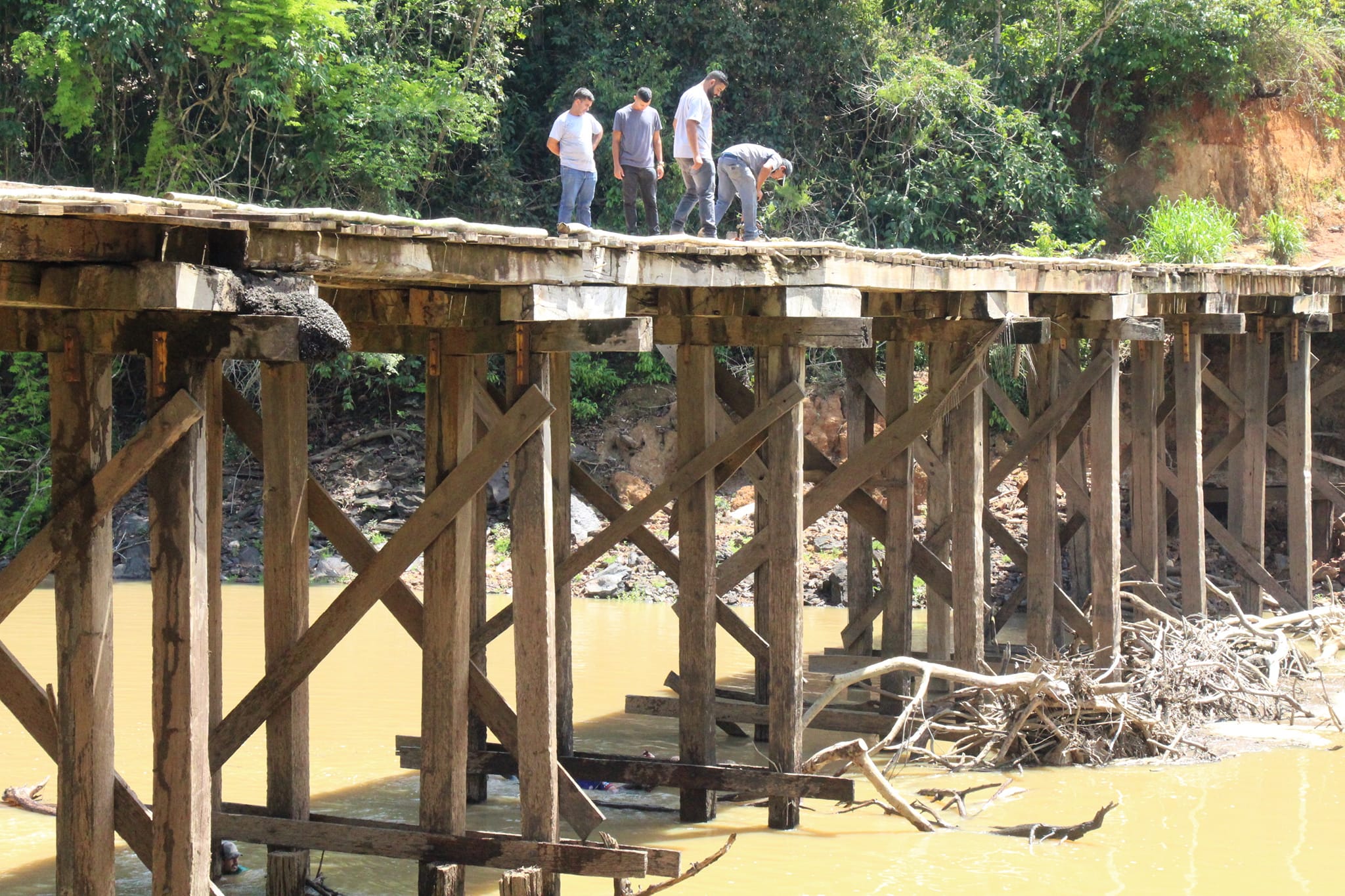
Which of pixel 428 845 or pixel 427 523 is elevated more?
pixel 427 523

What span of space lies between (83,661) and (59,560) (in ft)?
0.99

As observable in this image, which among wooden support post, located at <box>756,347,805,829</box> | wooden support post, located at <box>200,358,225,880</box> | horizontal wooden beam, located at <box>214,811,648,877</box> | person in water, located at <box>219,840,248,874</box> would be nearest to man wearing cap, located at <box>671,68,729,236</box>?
wooden support post, located at <box>756,347,805,829</box>

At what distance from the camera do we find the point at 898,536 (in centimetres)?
891

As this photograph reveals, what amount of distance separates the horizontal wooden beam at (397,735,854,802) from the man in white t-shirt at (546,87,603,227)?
399 cm

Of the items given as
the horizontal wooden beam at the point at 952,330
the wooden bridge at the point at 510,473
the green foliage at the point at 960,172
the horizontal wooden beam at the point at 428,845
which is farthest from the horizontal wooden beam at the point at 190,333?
the green foliage at the point at 960,172

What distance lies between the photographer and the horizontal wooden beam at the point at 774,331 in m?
7.29

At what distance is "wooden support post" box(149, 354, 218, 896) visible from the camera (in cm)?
462

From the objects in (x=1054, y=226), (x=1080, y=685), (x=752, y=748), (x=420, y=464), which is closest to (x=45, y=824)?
(x=752, y=748)

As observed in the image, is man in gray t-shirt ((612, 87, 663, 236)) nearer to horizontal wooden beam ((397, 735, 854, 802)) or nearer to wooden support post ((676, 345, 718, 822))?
wooden support post ((676, 345, 718, 822))

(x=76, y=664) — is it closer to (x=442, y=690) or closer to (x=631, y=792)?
(x=442, y=690)

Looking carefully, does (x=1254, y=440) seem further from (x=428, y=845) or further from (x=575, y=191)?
(x=428, y=845)

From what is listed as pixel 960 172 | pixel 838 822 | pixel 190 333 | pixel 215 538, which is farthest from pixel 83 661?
pixel 960 172

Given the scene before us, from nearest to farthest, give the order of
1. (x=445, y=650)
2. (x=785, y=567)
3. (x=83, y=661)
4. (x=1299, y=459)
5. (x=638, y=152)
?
(x=83, y=661) < (x=445, y=650) < (x=785, y=567) < (x=638, y=152) < (x=1299, y=459)

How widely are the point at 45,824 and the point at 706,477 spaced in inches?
136
